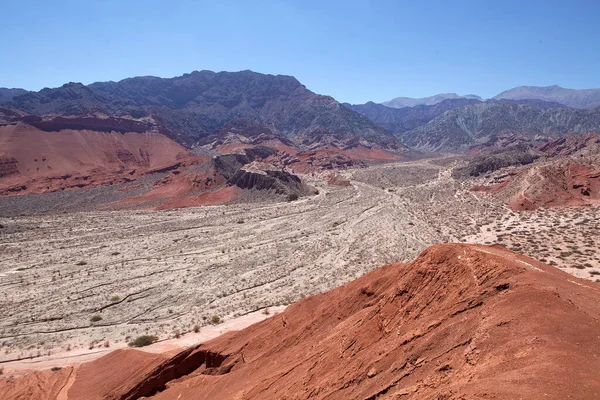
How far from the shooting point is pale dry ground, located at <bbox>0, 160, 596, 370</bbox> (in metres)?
24.9

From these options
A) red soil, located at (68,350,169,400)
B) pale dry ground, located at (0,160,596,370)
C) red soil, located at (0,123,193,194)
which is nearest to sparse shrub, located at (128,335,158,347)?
pale dry ground, located at (0,160,596,370)

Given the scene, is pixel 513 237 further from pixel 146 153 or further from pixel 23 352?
pixel 146 153

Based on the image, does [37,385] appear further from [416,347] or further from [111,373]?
[416,347]

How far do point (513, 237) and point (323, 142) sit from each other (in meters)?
132

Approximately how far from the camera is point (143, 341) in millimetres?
A: 21844

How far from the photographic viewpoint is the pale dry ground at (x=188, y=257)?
24.9 meters

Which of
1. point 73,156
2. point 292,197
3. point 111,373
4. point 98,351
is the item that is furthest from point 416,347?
point 73,156

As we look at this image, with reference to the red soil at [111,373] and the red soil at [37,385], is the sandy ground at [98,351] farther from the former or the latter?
the red soil at [111,373]

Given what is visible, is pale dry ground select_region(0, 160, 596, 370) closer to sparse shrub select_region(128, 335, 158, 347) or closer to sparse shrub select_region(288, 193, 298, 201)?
sparse shrub select_region(128, 335, 158, 347)

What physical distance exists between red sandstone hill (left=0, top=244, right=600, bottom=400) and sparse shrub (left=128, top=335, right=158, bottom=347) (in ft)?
13.7

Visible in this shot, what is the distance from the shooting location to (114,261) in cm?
3644

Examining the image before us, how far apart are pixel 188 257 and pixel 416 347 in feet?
103

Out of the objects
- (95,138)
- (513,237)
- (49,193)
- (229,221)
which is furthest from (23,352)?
(95,138)

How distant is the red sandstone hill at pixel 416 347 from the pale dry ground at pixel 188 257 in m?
7.72
